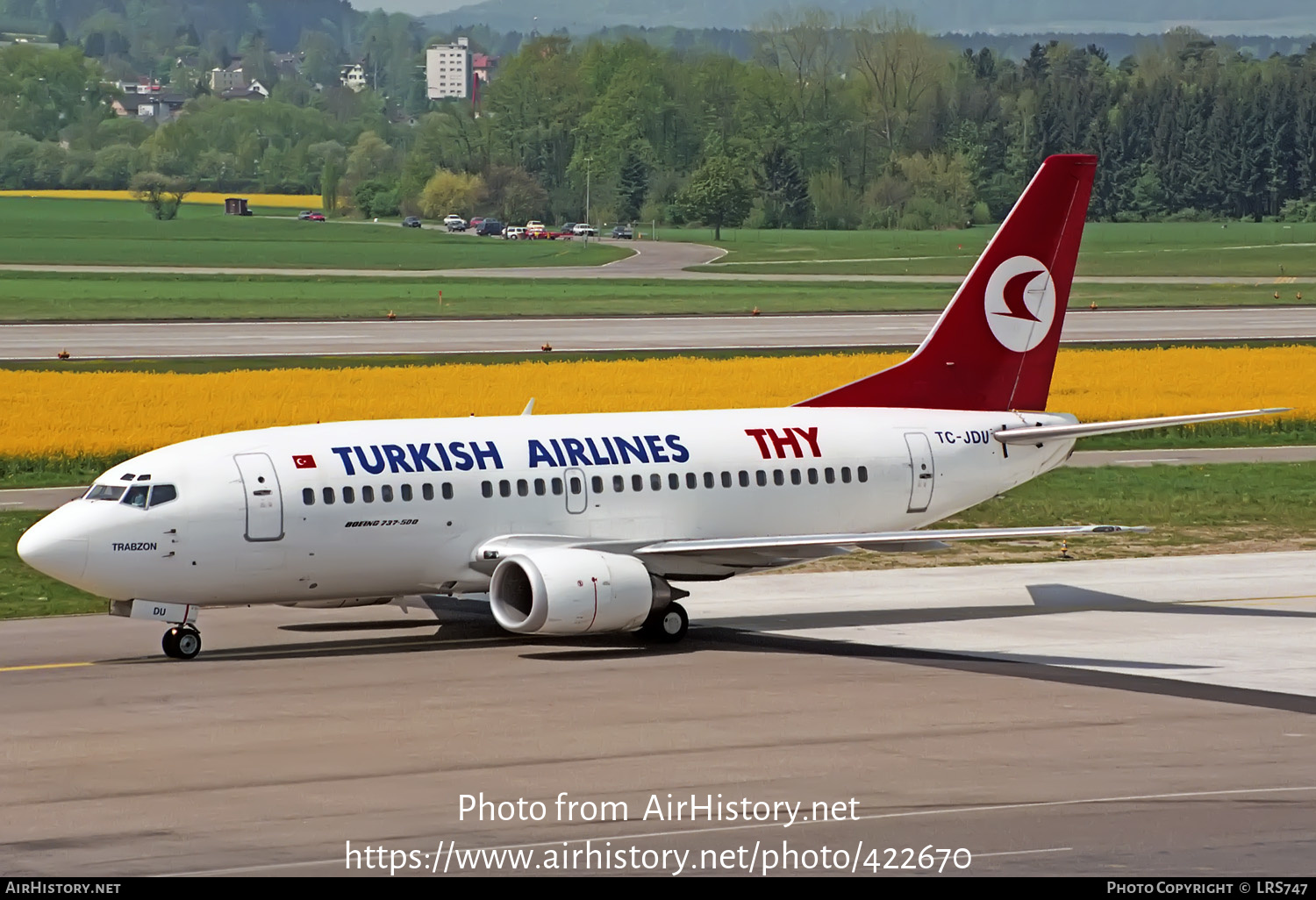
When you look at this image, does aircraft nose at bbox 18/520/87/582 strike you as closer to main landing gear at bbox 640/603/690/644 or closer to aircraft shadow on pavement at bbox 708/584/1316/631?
main landing gear at bbox 640/603/690/644

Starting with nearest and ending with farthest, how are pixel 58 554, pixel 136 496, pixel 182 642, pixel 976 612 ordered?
pixel 58 554 < pixel 136 496 < pixel 182 642 < pixel 976 612

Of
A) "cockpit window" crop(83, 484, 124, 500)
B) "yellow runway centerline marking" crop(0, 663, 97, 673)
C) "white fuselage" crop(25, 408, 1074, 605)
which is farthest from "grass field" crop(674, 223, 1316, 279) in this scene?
"yellow runway centerline marking" crop(0, 663, 97, 673)

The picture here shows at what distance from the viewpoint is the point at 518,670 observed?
31547mm

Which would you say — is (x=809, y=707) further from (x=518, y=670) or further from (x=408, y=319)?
(x=408, y=319)

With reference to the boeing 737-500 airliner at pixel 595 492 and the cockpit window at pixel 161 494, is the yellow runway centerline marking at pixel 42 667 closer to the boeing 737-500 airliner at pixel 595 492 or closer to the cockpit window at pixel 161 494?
the boeing 737-500 airliner at pixel 595 492

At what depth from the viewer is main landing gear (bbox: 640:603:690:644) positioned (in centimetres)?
3409

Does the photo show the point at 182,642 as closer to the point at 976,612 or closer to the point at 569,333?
the point at 976,612

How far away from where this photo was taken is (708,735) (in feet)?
86.5

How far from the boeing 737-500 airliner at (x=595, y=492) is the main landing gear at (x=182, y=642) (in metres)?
0.04

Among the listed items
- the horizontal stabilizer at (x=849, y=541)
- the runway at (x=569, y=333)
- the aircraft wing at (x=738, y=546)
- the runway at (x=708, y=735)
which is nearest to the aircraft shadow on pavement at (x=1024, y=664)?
the runway at (x=708, y=735)

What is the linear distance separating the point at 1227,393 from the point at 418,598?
142 feet

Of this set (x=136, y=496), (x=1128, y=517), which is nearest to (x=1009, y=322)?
(x=1128, y=517)

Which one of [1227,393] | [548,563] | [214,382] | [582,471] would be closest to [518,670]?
[548,563]

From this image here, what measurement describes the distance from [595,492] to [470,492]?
88.4 inches
